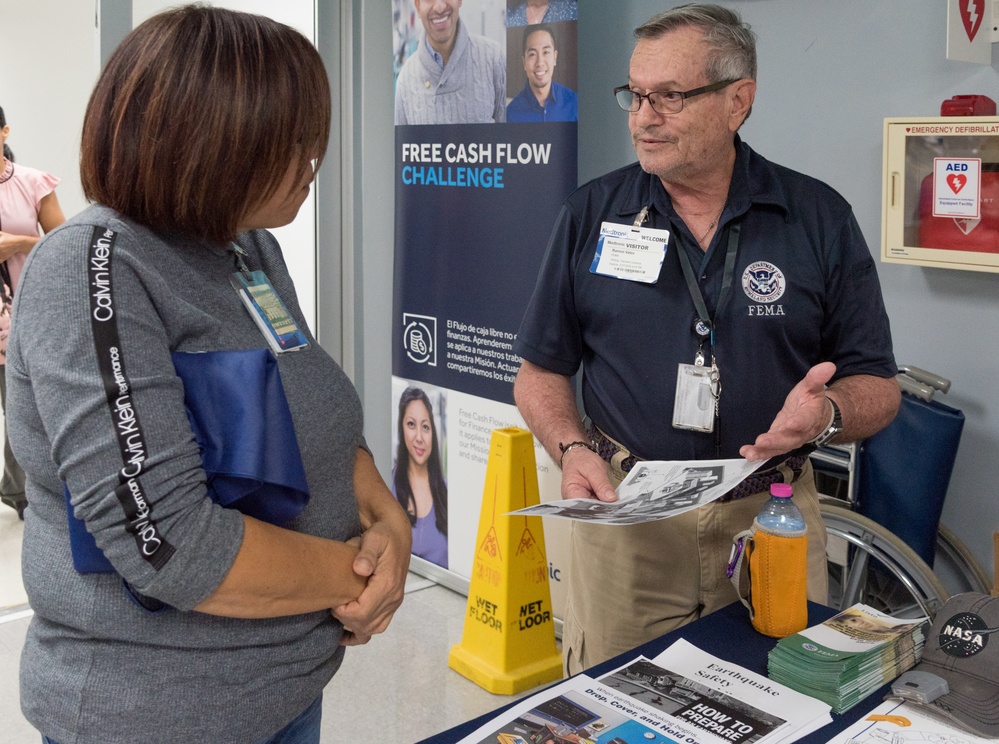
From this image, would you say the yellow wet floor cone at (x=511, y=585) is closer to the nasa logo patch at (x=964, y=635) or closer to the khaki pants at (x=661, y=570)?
the khaki pants at (x=661, y=570)

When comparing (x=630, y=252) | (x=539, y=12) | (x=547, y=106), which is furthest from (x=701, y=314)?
(x=539, y=12)

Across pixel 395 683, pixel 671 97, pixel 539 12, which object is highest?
pixel 539 12

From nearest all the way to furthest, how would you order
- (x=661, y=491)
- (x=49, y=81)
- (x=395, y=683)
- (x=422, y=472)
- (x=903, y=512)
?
(x=661, y=491)
(x=903, y=512)
(x=395, y=683)
(x=49, y=81)
(x=422, y=472)

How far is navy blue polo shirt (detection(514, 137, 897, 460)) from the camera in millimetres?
1771

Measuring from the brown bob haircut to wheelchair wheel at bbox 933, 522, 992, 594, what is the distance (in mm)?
2074

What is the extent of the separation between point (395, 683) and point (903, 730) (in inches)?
82.8

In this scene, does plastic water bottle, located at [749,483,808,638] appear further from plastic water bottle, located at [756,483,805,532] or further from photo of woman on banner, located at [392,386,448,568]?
photo of woman on banner, located at [392,386,448,568]

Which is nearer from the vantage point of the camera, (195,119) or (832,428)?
(195,119)

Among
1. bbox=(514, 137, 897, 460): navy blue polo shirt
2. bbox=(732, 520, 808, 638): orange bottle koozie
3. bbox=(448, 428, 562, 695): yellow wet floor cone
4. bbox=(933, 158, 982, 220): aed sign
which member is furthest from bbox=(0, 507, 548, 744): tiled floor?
bbox=(933, 158, 982, 220): aed sign

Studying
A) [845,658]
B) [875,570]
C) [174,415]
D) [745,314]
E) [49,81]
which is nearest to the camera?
[174,415]

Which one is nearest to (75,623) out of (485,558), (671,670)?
(671,670)

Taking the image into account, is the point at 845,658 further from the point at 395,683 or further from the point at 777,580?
the point at 395,683

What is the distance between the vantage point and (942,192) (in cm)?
236

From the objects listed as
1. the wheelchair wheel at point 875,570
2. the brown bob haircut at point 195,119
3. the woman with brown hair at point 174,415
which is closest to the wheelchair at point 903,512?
the wheelchair wheel at point 875,570
